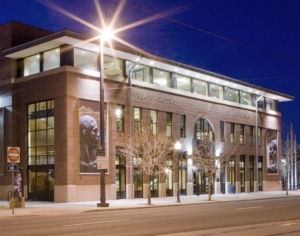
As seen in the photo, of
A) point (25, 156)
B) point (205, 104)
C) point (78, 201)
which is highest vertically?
point (205, 104)

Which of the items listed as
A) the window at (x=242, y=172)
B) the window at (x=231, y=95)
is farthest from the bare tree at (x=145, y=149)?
the window at (x=242, y=172)

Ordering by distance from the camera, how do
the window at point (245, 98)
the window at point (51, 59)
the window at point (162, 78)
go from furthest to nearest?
the window at point (245, 98), the window at point (162, 78), the window at point (51, 59)

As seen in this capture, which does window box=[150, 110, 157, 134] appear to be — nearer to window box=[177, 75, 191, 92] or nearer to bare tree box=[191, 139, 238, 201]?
bare tree box=[191, 139, 238, 201]

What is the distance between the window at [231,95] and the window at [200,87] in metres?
3.55

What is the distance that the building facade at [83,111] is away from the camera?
124 ft

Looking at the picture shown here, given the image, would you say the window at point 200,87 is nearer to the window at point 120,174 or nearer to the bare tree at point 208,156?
the bare tree at point 208,156

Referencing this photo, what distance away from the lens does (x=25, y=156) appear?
4034 cm

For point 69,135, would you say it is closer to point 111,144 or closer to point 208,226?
point 111,144

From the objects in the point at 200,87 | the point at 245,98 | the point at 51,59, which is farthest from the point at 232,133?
the point at 51,59

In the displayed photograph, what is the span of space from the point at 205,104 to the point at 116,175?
13624 millimetres

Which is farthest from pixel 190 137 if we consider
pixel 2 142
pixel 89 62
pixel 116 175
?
pixel 2 142

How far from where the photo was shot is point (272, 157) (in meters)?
60.6

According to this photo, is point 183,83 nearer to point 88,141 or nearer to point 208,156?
point 208,156

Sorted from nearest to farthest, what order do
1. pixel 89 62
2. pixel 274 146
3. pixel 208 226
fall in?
pixel 208 226 → pixel 89 62 → pixel 274 146
